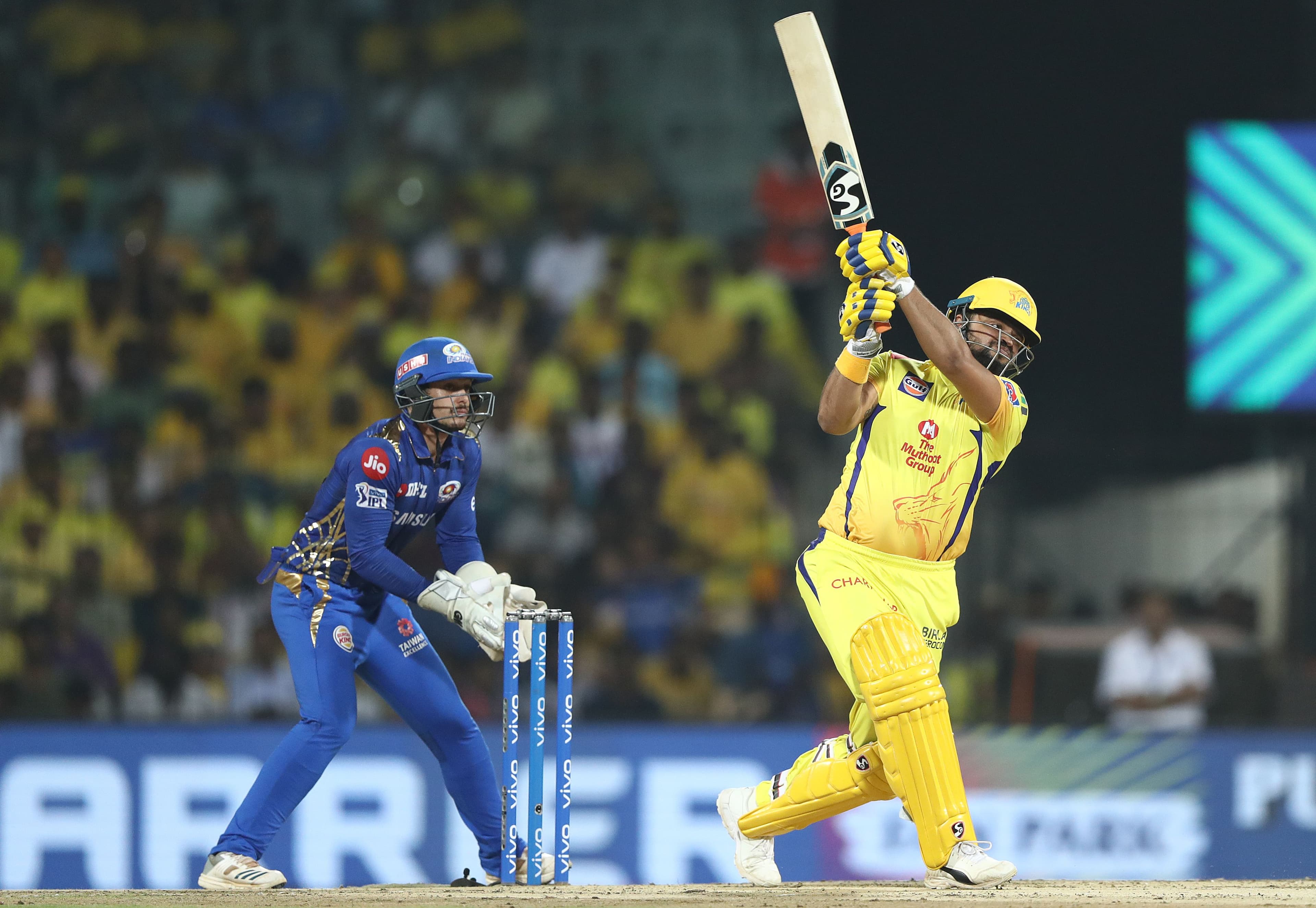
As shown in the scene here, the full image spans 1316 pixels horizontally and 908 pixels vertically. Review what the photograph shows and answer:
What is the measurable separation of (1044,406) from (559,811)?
19.5ft

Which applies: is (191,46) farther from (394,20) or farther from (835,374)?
(835,374)

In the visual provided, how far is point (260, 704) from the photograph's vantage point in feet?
31.4

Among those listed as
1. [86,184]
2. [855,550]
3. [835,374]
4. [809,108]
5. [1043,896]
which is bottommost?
[1043,896]

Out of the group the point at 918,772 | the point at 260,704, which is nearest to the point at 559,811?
the point at 918,772

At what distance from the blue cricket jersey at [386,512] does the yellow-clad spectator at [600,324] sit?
4.48 metres

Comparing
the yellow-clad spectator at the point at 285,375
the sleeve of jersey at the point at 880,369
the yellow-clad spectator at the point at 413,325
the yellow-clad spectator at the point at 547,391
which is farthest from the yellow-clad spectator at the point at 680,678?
the sleeve of jersey at the point at 880,369

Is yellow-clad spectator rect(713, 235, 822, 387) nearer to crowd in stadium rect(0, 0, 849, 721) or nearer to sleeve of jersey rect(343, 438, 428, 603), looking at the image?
crowd in stadium rect(0, 0, 849, 721)

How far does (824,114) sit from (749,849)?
2479mm

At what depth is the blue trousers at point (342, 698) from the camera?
6.06 metres

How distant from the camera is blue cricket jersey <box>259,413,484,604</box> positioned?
19.4 ft

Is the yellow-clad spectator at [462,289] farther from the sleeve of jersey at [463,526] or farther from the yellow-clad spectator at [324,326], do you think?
the sleeve of jersey at [463,526]

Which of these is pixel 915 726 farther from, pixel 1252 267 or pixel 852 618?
pixel 1252 267

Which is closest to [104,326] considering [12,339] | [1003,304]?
[12,339]

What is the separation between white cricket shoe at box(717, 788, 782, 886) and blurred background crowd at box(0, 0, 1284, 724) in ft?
12.1
